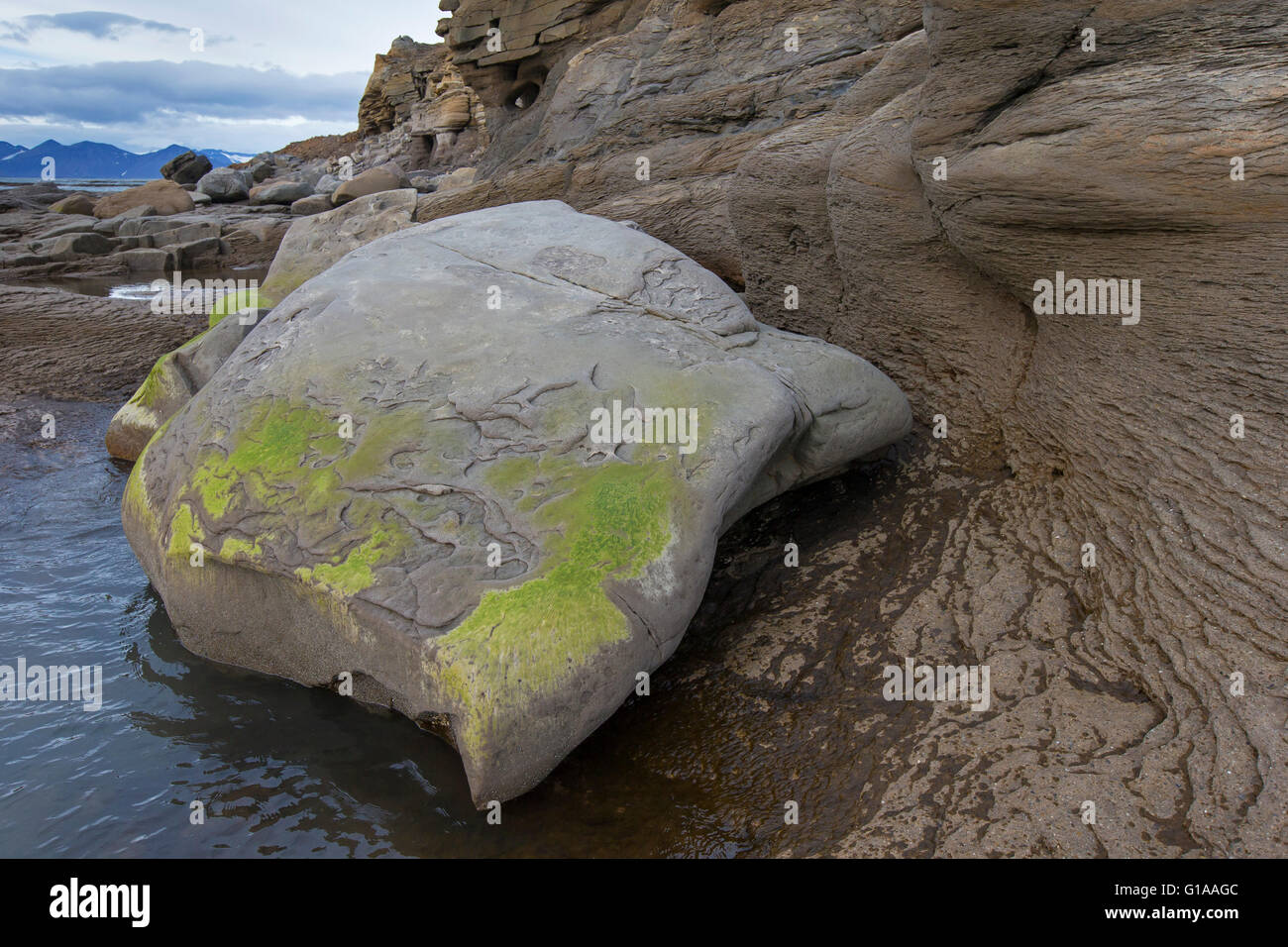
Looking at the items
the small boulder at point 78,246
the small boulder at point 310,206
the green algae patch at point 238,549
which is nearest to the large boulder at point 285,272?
the green algae patch at point 238,549

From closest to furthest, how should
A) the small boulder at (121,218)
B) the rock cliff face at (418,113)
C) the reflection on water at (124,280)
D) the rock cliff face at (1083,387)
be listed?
the rock cliff face at (1083,387), the reflection on water at (124,280), the small boulder at (121,218), the rock cliff face at (418,113)

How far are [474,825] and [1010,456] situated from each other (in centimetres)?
296

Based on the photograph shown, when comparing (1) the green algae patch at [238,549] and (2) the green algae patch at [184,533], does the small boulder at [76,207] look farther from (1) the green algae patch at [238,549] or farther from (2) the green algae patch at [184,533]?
(1) the green algae patch at [238,549]

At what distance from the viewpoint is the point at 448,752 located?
352 cm

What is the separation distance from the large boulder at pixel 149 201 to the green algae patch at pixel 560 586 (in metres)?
21.9

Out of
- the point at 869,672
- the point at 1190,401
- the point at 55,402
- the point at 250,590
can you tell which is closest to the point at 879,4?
the point at 1190,401

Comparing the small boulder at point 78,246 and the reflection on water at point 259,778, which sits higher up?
the small boulder at point 78,246

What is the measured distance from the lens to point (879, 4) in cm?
605

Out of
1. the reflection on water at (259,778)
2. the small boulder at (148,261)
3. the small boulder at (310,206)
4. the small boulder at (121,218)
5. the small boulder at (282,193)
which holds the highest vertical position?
the small boulder at (282,193)

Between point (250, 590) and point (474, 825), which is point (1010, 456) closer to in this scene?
point (474, 825)

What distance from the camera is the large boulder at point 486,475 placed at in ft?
10.4

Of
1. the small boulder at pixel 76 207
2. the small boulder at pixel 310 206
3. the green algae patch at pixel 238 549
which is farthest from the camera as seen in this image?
the small boulder at pixel 76 207

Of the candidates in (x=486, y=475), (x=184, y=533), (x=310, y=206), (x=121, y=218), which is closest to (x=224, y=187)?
(x=310, y=206)

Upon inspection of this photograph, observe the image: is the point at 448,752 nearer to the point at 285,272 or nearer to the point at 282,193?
the point at 285,272
